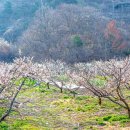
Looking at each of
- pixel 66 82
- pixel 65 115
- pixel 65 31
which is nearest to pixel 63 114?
pixel 65 115

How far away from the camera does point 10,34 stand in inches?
2239

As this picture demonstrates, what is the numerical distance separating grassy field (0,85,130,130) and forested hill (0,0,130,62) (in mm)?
22084

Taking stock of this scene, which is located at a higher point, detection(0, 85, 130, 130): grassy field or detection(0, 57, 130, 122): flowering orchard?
detection(0, 57, 130, 122): flowering orchard

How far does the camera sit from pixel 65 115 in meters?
14.9

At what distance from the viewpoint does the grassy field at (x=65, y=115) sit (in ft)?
42.6

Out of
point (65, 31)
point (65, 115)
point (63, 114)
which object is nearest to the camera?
point (65, 115)

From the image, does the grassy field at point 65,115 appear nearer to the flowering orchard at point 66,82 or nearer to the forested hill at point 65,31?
the flowering orchard at point 66,82

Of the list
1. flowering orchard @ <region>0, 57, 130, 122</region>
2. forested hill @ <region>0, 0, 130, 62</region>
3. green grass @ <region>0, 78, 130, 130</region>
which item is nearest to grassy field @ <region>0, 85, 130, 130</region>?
green grass @ <region>0, 78, 130, 130</region>

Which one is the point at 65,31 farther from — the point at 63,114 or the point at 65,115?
the point at 65,115

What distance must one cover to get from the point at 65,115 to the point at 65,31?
3529cm

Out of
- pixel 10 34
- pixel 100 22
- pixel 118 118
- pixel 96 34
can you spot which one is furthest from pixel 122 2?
pixel 118 118

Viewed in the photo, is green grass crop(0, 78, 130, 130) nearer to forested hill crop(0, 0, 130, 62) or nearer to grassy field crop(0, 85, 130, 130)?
grassy field crop(0, 85, 130, 130)

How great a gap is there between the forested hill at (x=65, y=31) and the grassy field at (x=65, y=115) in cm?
2208

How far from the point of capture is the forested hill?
4531 cm
